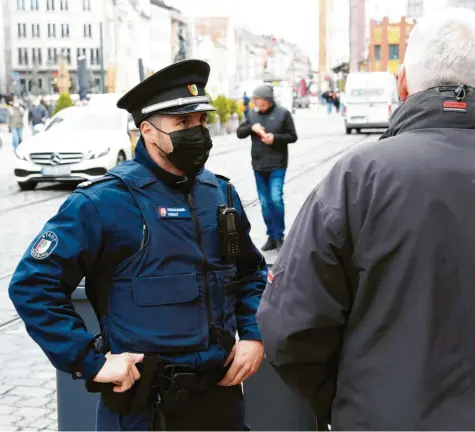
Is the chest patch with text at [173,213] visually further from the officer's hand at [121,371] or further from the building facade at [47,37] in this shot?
the building facade at [47,37]

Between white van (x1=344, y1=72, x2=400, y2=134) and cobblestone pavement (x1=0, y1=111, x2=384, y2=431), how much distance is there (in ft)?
7.68

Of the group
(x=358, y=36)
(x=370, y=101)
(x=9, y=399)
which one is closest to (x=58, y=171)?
(x=9, y=399)

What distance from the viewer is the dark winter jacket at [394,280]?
1.86 metres

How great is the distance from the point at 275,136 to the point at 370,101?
26.1m

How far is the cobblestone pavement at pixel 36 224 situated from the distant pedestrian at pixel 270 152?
54cm

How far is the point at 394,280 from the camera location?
1.88 meters

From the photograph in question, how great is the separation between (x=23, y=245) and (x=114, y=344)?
8701mm

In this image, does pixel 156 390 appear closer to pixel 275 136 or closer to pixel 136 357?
pixel 136 357

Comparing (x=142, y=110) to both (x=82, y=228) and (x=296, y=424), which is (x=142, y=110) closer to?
(x=82, y=228)

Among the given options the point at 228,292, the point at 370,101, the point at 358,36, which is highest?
the point at 358,36

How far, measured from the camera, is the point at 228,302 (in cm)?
271

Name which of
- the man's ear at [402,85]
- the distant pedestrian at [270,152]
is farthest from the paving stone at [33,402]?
the distant pedestrian at [270,152]

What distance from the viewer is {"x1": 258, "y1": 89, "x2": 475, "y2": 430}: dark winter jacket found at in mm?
1857

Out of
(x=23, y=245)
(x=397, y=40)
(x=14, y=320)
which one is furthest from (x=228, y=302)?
(x=397, y=40)
